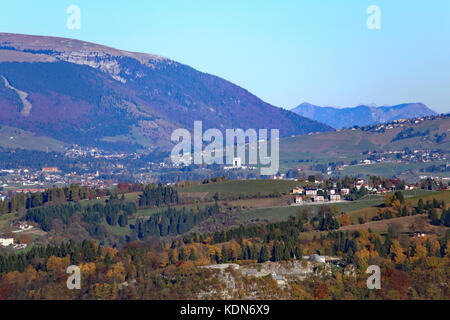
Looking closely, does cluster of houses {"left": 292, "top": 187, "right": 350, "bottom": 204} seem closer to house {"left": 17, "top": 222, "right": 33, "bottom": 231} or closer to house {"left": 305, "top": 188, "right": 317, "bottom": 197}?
house {"left": 305, "top": 188, "right": 317, "bottom": 197}

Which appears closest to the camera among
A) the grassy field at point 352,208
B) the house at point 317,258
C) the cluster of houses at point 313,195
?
the house at point 317,258

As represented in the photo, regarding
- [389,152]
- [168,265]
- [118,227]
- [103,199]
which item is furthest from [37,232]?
[389,152]

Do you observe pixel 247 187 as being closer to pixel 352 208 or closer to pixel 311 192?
pixel 311 192

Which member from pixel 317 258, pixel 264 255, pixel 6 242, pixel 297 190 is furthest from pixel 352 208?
pixel 6 242

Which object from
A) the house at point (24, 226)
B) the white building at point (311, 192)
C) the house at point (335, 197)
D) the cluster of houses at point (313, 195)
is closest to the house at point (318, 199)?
the cluster of houses at point (313, 195)

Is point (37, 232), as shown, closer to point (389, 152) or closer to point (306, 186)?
point (306, 186)

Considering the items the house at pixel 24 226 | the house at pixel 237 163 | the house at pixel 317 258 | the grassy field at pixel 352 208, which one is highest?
the house at pixel 237 163

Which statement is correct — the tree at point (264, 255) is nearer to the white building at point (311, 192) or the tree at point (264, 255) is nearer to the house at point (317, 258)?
the house at point (317, 258)

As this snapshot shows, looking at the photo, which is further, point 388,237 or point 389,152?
point 389,152
